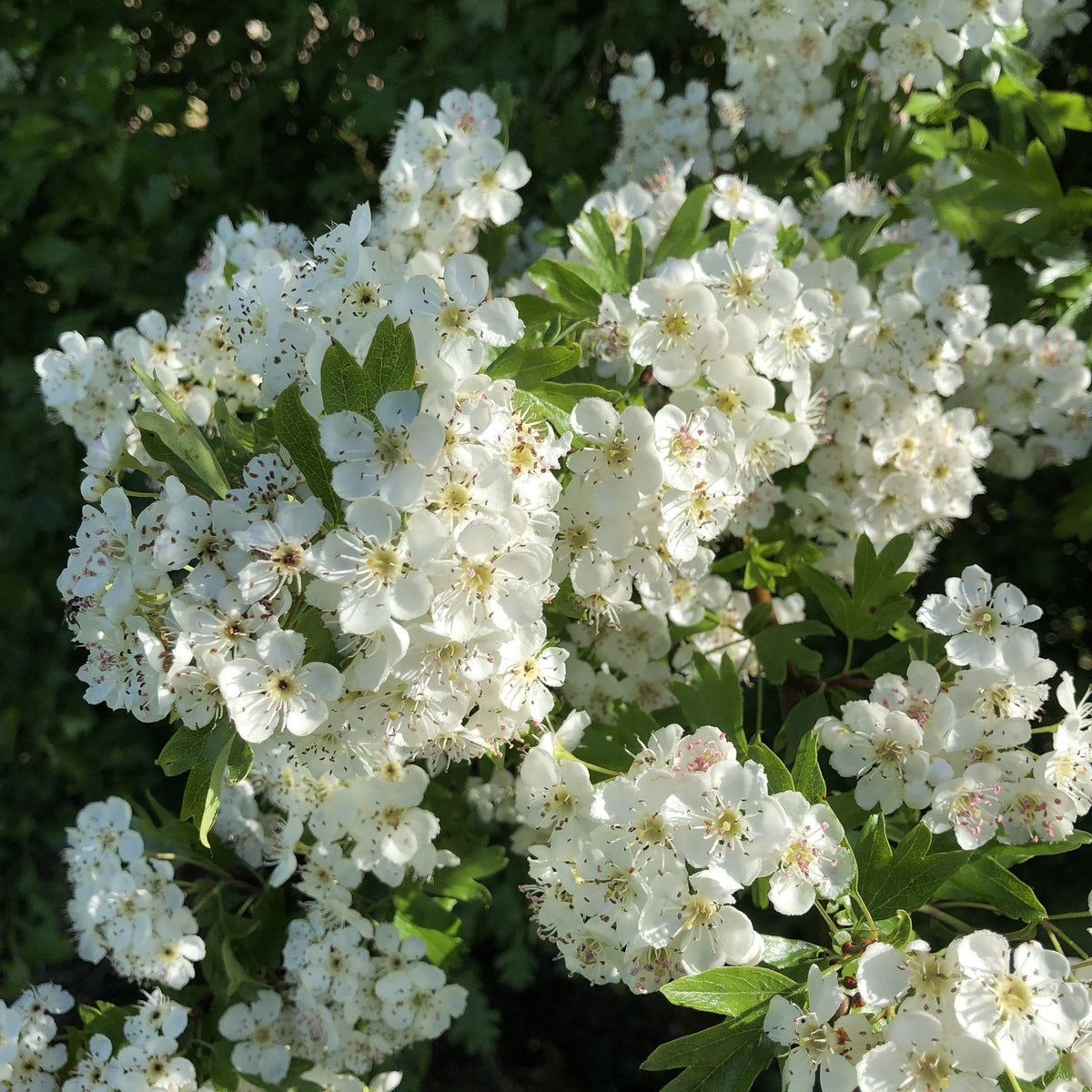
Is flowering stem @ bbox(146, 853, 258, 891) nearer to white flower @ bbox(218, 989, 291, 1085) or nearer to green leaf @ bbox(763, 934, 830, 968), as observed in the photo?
white flower @ bbox(218, 989, 291, 1085)

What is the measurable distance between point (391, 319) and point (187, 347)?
2.50 ft

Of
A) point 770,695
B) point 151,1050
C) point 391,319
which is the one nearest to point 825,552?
point 770,695

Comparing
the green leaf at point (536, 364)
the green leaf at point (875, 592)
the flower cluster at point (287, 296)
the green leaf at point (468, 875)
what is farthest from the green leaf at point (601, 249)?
A: the green leaf at point (468, 875)

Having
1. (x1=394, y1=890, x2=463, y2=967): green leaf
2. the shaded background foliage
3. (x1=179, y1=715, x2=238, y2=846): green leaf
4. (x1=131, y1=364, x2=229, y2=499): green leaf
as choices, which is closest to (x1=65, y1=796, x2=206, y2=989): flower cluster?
(x1=394, y1=890, x2=463, y2=967): green leaf

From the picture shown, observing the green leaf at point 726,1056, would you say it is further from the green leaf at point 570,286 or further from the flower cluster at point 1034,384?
the flower cluster at point 1034,384

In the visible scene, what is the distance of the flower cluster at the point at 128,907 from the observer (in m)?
1.88

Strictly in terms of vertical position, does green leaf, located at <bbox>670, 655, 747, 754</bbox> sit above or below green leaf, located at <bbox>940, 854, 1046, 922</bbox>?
above

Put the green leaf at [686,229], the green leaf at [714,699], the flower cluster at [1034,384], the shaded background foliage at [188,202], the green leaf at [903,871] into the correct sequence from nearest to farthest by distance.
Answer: the green leaf at [903,871] → the green leaf at [714,699] → the green leaf at [686,229] → the flower cluster at [1034,384] → the shaded background foliage at [188,202]

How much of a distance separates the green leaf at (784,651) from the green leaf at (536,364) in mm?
820

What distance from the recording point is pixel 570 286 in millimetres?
1802

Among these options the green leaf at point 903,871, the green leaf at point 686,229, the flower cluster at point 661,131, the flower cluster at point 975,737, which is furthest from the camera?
the flower cluster at point 661,131

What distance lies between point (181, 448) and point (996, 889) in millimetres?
1396

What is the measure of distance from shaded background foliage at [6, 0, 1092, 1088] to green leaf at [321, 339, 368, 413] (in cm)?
161

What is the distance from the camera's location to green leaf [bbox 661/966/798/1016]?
126cm
